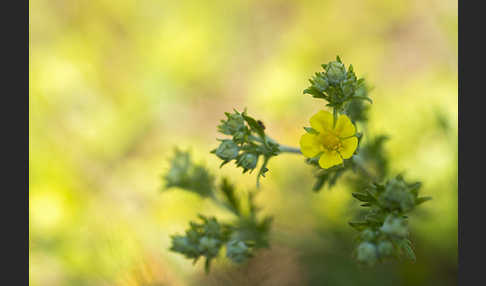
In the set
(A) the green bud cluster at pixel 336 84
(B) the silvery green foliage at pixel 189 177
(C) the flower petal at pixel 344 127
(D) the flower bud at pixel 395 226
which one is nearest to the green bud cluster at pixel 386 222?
(D) the flower bud at pixel 395 226

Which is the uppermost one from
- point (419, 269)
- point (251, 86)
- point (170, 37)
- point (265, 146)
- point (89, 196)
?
point (170, 37)

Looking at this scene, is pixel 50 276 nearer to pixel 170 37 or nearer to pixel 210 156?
pixel 210 156

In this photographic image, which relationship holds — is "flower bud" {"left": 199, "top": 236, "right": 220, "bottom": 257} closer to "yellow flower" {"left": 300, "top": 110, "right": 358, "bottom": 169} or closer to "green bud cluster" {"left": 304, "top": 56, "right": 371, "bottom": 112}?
"yellow flower" {"left": 300, "top": 110, "right": 358, "bottom": 169}

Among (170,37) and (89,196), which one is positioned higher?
(170,37)

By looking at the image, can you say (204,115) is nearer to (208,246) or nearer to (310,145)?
(208,246)

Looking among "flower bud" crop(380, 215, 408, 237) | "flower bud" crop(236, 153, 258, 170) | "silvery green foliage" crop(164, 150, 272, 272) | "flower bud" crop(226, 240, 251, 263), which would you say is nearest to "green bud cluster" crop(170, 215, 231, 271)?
"silvery green foliage" crop(164, 150, 272, 272)

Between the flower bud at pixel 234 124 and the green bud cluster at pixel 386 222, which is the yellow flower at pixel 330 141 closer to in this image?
the green bud cluster at pixel 386 222

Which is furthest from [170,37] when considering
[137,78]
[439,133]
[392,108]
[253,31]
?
[439,133]
